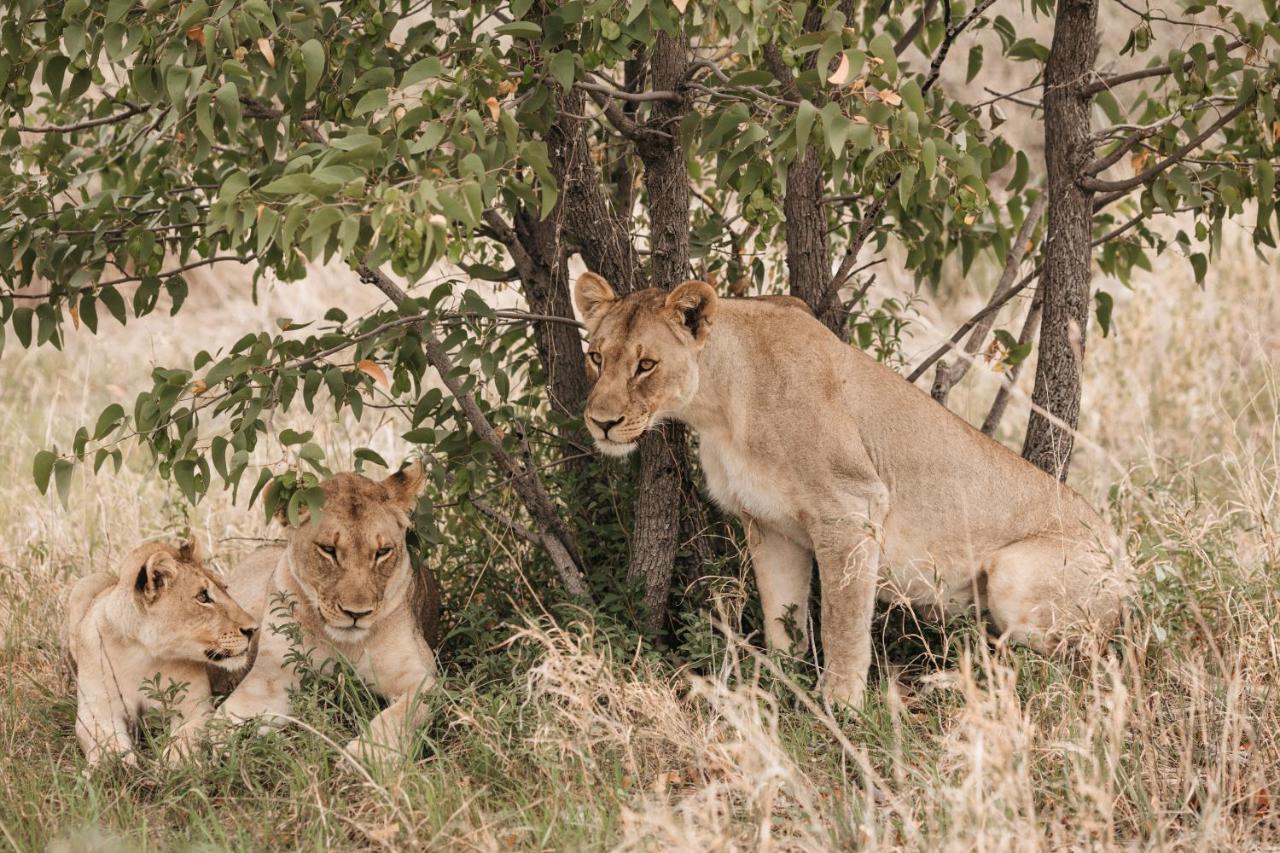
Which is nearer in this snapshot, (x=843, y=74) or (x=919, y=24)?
(x=843, y=74)

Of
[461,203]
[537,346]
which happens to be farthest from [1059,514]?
[461,203]

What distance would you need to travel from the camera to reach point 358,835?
4.01 metres

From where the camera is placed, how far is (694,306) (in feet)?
16.0

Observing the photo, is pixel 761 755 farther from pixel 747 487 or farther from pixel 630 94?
pixel 630 94

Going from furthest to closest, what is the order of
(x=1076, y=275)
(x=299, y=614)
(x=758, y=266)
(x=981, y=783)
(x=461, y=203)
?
(x=758, y=266) < (x=1076, y=275) < (x=299, y=614) < (x=461, y=203) < (x=981, y=783)

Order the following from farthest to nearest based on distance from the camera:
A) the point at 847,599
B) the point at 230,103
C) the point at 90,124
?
the point at 90,124
the point at 847,599
the point at 230,103

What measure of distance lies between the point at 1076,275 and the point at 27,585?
449 centimetres

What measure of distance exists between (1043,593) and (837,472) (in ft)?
2.69

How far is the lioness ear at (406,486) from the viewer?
A: 16.4 feet

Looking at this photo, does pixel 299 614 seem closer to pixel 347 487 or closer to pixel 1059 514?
pixel 347 487

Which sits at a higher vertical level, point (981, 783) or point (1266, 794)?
point (981, 783)

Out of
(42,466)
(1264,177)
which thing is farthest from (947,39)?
(42,466)

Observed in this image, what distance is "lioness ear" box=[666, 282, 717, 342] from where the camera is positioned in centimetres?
482

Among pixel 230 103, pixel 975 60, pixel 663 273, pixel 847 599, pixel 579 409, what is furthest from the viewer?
pixel 975 60
